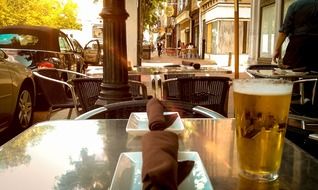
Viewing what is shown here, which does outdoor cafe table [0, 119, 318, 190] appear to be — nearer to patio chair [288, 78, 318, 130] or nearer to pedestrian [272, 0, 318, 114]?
patio chair [288, 78, 318, 130]

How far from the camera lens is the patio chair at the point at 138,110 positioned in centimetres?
261

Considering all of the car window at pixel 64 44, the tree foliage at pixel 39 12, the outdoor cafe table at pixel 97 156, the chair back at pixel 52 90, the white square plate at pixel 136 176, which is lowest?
the chair back at pixel 52 90

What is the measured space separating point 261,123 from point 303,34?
4.34 meters

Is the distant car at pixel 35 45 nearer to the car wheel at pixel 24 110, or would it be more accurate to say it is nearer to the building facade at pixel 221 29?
the car wheel at pixel 24 110

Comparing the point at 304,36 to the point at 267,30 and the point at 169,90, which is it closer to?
the point at 169,90

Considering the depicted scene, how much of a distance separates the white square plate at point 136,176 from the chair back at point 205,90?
3267 mm

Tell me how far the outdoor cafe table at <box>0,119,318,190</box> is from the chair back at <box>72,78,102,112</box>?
2.62m

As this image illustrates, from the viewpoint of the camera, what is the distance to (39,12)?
28297 mm

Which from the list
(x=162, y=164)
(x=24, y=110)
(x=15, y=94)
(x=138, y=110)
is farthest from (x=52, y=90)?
(x=162, y=164)

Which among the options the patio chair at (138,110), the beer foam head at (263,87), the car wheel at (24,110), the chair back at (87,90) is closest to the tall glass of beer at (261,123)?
the beer foam head at (263,87)

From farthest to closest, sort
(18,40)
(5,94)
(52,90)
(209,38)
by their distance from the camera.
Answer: (209,38)
(18,40)
(5,94)
(52,90)

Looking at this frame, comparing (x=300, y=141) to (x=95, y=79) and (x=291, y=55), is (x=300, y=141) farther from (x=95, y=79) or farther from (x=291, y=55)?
(x=291, y=55)

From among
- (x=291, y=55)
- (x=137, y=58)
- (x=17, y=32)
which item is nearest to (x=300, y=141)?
(x=291, y=55)

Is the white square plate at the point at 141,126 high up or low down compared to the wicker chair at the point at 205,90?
up
